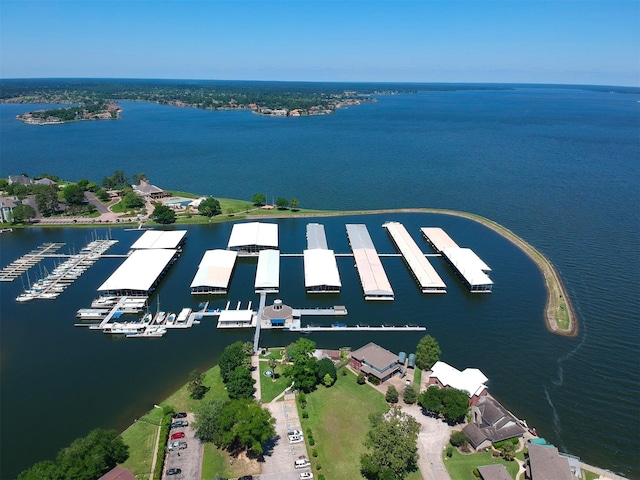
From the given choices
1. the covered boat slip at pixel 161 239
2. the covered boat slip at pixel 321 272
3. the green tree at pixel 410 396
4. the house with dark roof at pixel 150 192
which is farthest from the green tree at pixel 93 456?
the house with dark roof at pixel 150 192

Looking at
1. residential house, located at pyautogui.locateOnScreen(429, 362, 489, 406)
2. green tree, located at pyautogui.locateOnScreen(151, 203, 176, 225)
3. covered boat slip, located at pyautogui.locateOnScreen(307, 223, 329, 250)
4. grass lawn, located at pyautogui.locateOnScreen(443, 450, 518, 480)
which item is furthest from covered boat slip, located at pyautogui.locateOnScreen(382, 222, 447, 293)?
green tree, located at pyautogui.locateOnScreen(151, 203, 176, 225)

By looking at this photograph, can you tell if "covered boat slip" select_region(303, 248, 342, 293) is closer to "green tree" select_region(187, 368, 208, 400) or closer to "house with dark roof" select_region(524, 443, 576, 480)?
"green tree" select_region(187, 368, 208, 400)

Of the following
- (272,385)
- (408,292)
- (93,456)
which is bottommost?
(408,292)

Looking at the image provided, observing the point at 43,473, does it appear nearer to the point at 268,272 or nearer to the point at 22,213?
the point at 268,272

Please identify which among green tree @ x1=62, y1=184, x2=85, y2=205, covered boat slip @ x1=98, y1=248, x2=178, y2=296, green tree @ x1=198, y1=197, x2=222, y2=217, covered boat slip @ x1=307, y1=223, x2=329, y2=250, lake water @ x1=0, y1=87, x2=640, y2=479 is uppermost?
green tree @ x1=62, y1=184, x2=85, y2=205

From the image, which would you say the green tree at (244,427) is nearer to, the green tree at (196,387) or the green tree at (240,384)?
the green tree at (240,384)

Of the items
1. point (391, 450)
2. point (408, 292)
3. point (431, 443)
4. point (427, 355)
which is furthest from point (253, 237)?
point (391, 450)
